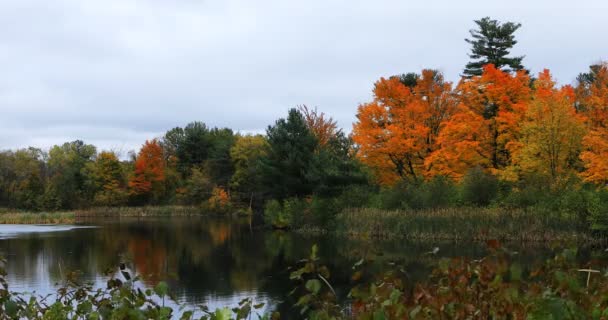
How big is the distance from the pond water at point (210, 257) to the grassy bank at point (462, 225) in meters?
2.25

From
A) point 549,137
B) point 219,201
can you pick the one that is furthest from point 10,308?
point 219,201

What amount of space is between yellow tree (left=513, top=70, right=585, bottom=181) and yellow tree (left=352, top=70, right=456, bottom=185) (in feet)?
24.1

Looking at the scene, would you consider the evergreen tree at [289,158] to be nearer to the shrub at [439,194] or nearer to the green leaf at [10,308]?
the shrub at [439,194]

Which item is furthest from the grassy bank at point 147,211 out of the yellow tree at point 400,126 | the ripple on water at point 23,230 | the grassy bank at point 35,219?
the yellow tree at point 400,126

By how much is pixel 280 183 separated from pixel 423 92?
1259cm

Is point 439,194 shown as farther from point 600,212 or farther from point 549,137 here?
point 600,212

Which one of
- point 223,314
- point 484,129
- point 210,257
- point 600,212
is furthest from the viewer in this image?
point 484,129

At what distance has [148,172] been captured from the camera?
77438mm

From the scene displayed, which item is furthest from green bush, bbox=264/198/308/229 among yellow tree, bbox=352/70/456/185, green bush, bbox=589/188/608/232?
green bush, bbox=589/188/608/232

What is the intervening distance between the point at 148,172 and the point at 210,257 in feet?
170

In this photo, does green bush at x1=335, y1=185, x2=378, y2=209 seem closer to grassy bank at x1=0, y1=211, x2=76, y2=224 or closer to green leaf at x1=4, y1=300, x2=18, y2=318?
grassy bank at x1=0, y1=211, x2=76, y2=224

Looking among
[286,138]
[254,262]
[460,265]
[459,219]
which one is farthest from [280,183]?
[460,265]

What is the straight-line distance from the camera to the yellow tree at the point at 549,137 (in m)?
31.6

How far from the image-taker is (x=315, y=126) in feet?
178
